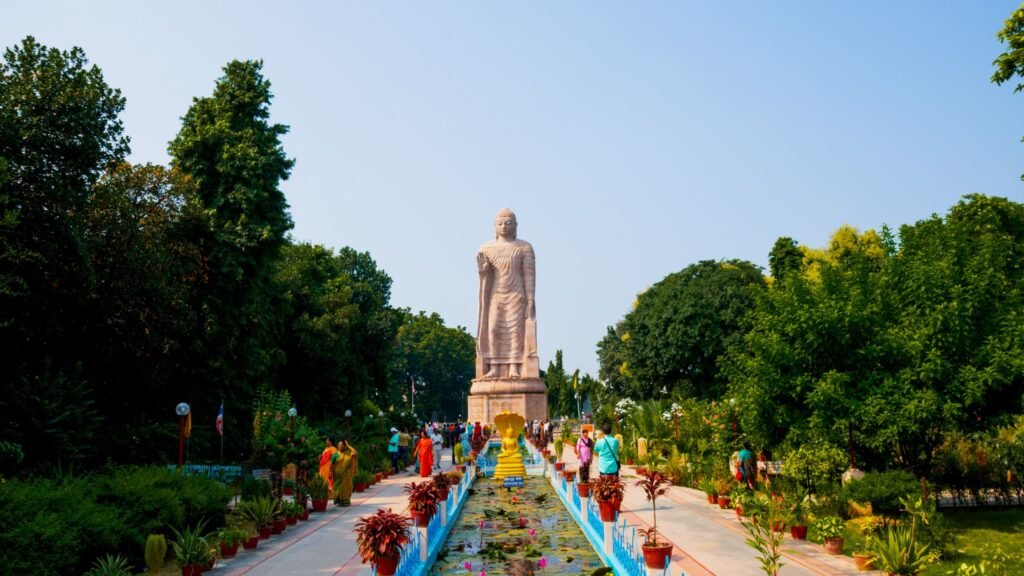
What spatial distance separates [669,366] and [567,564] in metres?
32.9

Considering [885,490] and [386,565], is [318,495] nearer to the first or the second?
[386,565]

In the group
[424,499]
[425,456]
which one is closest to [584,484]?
[424,499]

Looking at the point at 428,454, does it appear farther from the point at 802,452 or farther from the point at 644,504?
the point at 802,452

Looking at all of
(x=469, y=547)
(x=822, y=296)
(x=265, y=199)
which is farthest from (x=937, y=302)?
(x=265, y=199)

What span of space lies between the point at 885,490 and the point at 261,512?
348 inches

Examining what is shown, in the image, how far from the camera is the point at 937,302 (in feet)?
43.2

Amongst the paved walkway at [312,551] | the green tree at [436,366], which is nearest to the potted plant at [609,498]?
the paved walkway at [312,551]

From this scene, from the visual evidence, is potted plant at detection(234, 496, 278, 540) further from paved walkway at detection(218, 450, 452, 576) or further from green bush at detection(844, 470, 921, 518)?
green bush at detection(844, 470, 921, 518)

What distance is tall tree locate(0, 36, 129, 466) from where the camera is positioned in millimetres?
13773

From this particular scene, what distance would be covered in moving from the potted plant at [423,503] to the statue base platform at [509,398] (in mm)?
29835

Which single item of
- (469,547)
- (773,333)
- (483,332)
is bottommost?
(469,547)

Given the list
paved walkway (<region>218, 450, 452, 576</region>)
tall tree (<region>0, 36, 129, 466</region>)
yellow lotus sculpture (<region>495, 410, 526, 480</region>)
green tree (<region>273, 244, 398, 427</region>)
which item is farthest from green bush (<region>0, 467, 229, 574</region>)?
green tree (<region>273, 244, 398, 427</region>)

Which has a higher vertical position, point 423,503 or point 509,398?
point 509,398

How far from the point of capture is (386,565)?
25.8 ft
